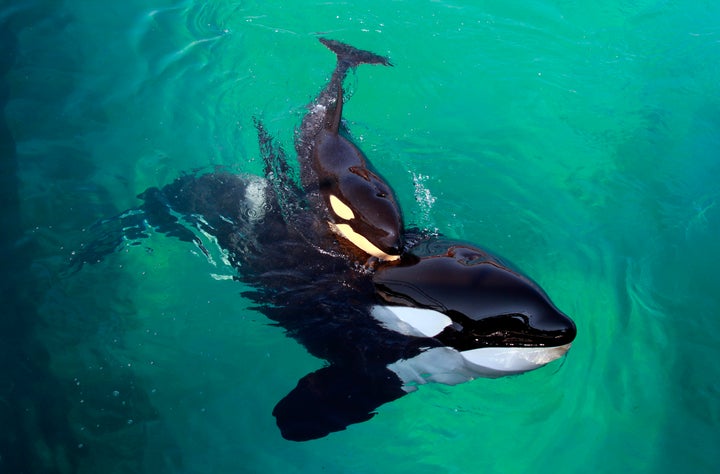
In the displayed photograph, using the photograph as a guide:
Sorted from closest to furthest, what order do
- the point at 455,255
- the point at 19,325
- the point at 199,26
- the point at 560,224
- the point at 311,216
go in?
the point at 455,255 → the point at 311,216 → the point at 19,325 → the point at 560,224 → the point at 199,26

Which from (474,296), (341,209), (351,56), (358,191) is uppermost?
(351,56)

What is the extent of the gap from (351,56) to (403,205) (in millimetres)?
2077

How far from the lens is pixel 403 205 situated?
5531 mm

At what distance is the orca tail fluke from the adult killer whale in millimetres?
955

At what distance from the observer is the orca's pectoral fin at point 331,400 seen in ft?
13.8

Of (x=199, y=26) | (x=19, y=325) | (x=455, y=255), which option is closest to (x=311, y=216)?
(x=455, y=255)

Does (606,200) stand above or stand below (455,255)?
below

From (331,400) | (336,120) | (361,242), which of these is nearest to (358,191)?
(361,242)

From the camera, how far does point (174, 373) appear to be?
4703mm

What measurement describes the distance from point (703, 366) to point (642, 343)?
1.74 feet

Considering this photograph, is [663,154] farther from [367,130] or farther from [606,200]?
[367,130]

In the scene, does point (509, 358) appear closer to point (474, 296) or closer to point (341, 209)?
point (474, 296)

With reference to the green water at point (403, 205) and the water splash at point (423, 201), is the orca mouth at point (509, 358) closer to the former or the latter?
the green water at point (403, 205)

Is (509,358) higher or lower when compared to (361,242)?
lower
